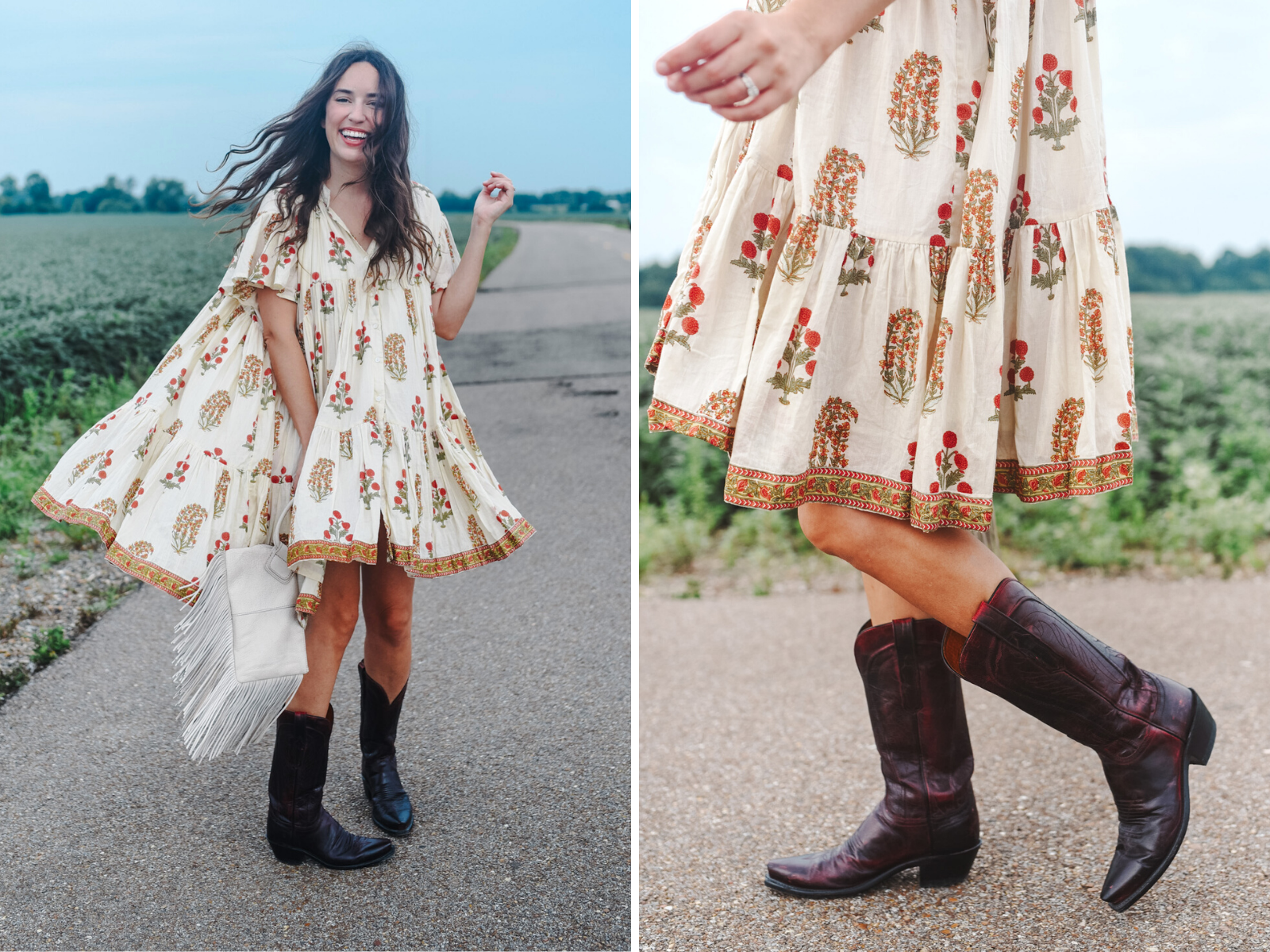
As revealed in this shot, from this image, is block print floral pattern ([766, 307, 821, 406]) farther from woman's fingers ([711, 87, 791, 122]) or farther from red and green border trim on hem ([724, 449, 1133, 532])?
woman's fingers ([711, 87, 791, 122])

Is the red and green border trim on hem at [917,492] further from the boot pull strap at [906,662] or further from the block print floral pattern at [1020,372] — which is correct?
the boot pull strap at [906,662]

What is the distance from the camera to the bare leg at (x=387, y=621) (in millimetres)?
2145

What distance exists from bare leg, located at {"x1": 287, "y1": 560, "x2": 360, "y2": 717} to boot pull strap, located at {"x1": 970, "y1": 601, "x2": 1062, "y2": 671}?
3.74ft

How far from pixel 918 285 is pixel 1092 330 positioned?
0.30 m

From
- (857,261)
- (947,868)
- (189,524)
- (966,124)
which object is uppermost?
(966,124)

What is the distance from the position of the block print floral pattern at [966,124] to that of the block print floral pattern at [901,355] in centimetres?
24

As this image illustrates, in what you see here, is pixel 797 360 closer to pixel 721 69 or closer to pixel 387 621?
pixel 721 69

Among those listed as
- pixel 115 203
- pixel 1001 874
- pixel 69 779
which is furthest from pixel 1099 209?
pixel 115 203

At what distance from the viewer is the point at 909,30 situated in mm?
1566

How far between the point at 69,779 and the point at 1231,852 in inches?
98.5

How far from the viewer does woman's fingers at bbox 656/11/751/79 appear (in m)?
1.25

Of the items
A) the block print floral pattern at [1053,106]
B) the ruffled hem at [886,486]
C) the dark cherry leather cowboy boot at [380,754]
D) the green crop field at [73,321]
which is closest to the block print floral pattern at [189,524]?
the dark cherry leather cowboy boot at [380,754]

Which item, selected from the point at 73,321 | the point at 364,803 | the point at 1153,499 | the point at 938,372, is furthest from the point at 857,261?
the point at 73,321

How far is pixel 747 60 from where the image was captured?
1272mm
